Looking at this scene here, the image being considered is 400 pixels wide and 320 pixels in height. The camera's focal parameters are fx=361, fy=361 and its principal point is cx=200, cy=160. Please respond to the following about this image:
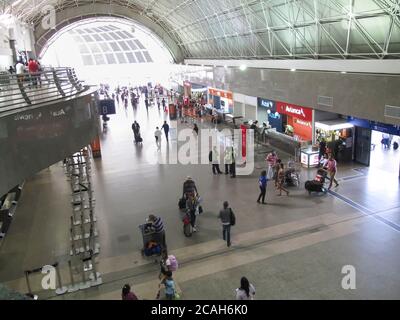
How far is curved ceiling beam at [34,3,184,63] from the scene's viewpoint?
134ft

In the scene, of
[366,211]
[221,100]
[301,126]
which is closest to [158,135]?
[301,126]

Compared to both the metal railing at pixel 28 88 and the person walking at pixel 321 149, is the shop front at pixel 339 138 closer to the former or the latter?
the person walking at pixel 321 149

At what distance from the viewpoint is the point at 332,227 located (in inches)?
427

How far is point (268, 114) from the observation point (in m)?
24.7

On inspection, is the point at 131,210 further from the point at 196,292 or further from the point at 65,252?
the point at 196,292

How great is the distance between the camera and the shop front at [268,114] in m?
23.2

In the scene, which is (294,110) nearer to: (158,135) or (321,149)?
(321,149)

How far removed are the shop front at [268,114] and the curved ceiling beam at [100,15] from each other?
25.3 metres

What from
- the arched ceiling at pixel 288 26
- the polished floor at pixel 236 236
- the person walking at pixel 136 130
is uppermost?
the arched ceiling at pixel 288 26

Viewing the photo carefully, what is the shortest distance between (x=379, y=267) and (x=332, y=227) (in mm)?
2317

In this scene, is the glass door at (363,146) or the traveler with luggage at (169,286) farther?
the glass door at (363,146)

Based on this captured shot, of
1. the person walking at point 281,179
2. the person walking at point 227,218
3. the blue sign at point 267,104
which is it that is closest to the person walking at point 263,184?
the person walking at point 281,179

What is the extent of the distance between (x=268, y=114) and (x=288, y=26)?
6893mm
